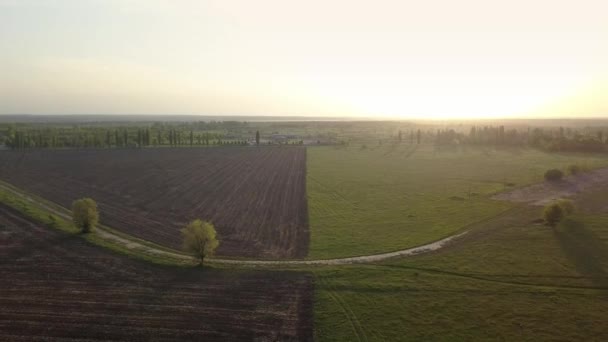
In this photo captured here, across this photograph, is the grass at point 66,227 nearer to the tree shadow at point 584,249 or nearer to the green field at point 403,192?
the green field at point 403,192

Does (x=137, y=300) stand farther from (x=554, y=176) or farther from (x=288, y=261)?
(x=554, y=176)

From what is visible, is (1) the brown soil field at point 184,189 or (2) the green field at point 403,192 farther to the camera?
(1) the brown soil field at point 184,189

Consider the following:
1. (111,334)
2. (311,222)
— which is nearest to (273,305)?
(111,334)

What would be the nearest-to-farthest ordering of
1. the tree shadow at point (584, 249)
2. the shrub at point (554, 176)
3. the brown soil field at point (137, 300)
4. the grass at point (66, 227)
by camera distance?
1. the brown soil field at point (137, 300)
2. the tree shadow at point (584, 249)
3. the grass at point (66, 227)
4. the shrub at point (554, 176)

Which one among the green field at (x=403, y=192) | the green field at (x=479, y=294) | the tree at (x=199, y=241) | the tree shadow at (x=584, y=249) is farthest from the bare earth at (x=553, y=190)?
the tree at (x=199, y=241)

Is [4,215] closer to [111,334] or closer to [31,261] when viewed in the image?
[31,261]

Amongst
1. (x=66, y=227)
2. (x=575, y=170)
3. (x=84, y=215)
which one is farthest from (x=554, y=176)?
(x=66, y=227)
